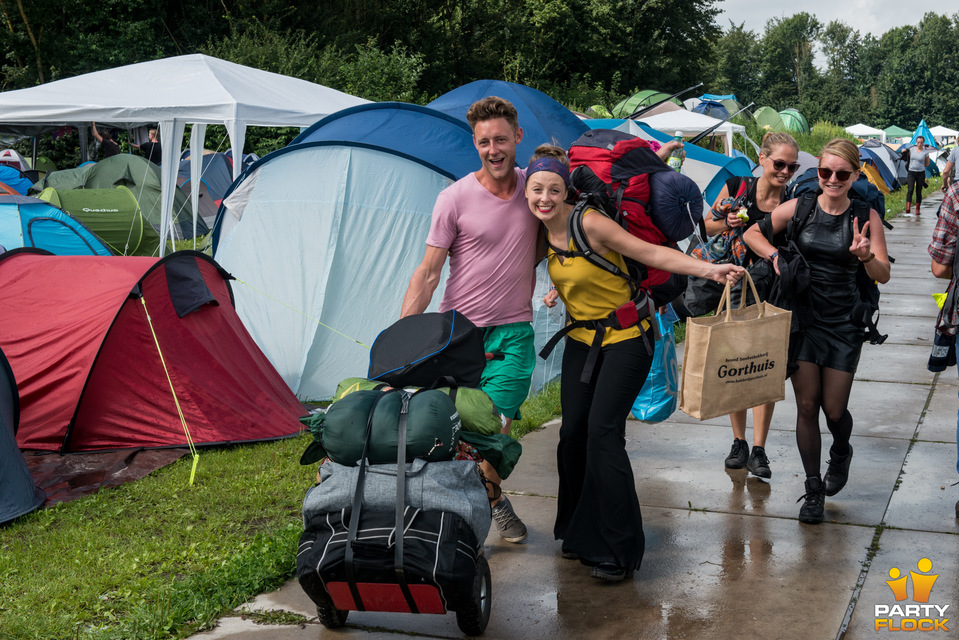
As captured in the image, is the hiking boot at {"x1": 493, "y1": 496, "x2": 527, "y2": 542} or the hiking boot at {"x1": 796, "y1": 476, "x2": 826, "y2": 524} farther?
the hiking boot at {"x1": 796, "y1": 476, "x2": 826, "y2": 524}

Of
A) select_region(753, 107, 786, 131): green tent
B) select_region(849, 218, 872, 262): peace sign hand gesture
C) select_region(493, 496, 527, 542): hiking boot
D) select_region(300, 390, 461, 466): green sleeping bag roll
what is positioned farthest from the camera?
select_region(753, 107, 786, 131): green tent

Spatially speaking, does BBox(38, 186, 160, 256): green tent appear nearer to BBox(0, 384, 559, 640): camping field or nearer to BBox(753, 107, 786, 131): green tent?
BBox(0, 384, 559, 640): camping field

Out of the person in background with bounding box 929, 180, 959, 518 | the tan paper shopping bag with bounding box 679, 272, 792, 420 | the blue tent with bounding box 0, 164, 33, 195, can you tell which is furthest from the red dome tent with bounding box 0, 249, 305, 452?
the blue tent with bounding box 0, 164, 33, 195

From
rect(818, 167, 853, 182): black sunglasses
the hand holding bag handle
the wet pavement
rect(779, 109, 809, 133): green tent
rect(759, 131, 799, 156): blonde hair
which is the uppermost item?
rect(779, 109, 809, 133): green tent

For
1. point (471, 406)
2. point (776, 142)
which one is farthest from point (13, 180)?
point (471, 406)

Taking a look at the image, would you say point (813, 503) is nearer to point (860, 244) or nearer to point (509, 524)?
point (860, 244)

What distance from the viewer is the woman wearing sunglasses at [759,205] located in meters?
4.91

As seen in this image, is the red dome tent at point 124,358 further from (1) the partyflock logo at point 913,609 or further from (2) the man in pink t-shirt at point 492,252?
(1) the partyflock logo at point 913,609

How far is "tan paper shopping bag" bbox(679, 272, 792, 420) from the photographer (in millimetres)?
3875

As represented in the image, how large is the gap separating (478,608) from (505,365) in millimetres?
1148

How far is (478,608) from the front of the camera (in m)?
3.31

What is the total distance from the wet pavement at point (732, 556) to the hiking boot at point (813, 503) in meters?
0.05

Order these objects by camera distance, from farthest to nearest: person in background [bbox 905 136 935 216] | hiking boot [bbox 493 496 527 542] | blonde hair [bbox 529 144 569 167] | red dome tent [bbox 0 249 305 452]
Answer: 1. person in background [bbox 905 136 935 216]
2. red dome tent [bbox 0 249 305 452]
3. hiking boot [bbox 493 496 527 542]
4. blonde hair [bbox 529 144 569 167]

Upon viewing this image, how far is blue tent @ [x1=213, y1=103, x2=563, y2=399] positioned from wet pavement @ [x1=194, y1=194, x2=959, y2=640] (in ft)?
6.13
